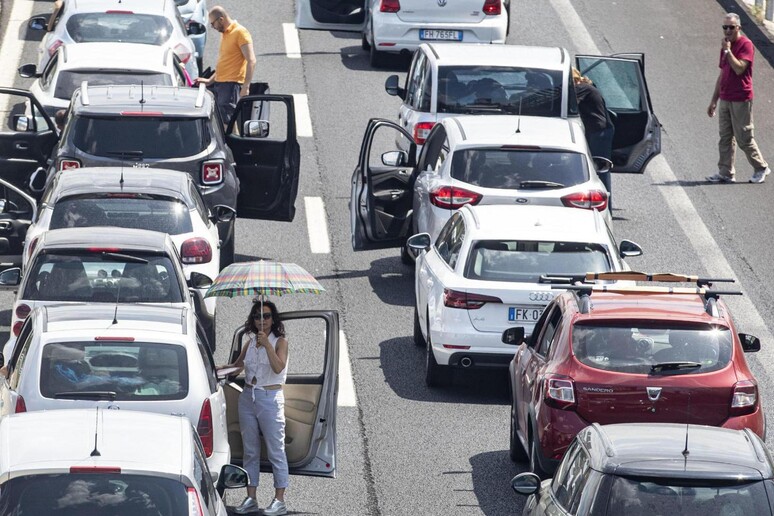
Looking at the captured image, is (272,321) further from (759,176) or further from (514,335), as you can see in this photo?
(759,176)

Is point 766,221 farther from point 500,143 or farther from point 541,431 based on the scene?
point 541,431

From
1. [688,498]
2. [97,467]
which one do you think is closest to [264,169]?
[97,467]

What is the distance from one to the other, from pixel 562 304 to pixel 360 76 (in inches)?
584

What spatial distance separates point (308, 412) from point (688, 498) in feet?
15.8

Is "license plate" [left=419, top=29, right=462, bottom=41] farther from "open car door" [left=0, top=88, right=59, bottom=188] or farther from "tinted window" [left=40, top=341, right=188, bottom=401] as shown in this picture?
"tinted window" [left=40, top=341, right=188, bottom=401]

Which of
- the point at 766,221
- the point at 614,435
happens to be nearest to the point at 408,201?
the point at 766,221

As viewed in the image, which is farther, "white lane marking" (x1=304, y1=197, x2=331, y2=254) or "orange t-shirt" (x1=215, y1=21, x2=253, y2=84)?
"orange t-shirt" (x1=215, y1=21, x2=253, y2=84)

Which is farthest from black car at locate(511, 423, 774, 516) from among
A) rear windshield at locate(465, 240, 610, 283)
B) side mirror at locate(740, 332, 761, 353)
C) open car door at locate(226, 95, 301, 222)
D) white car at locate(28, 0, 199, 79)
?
white car at locate(28, 0, 199, 79)

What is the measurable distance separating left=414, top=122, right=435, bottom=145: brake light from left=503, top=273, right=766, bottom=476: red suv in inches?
324

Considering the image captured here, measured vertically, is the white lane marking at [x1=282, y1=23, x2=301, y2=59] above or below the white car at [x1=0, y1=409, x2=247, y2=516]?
below

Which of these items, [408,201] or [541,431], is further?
[408,201]

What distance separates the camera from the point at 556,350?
12594mm

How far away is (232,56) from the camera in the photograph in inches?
896

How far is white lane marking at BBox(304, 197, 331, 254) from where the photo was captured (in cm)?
2059
